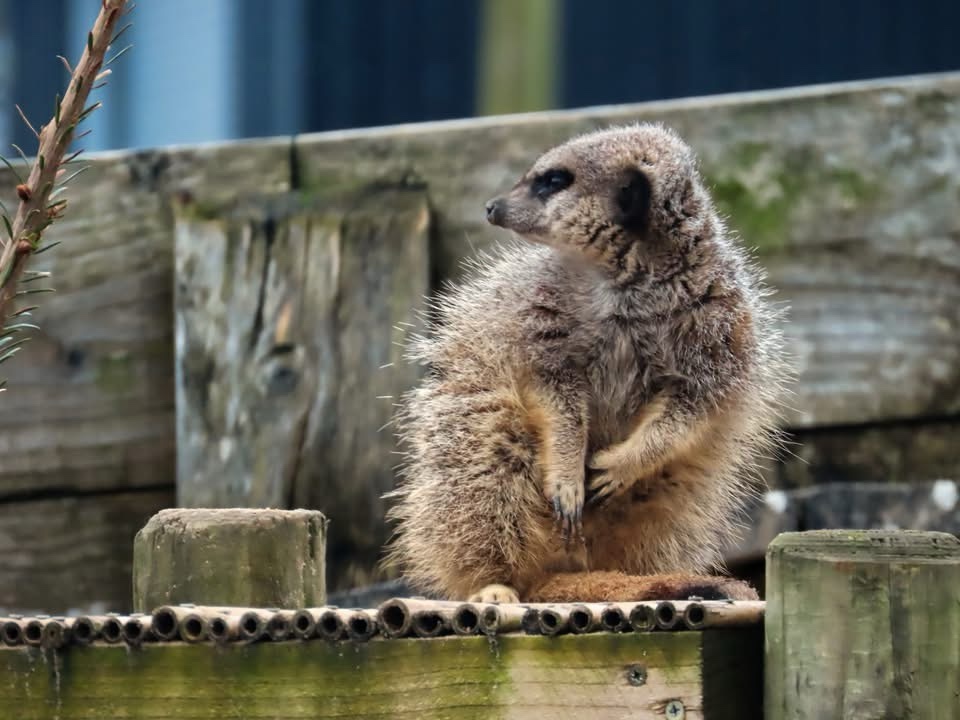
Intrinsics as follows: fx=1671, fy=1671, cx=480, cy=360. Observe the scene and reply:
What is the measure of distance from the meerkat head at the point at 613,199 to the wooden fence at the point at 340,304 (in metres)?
0.71

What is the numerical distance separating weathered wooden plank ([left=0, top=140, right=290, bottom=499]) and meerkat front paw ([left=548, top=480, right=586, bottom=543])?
1455 millimetres

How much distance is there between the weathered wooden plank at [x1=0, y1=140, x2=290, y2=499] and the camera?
170 inches

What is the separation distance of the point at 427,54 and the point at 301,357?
472 centimetres

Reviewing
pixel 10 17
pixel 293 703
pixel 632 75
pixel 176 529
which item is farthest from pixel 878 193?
pixel 10 17

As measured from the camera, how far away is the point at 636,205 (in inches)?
136

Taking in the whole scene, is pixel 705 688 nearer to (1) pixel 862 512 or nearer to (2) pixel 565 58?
(1) pixel 862 512

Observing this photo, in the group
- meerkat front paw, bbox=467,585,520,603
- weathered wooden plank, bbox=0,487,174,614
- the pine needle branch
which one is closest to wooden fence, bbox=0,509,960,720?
the pine needle branch

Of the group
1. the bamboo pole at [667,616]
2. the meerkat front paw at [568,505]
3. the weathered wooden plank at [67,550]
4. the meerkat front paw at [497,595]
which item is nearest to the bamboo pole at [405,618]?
the bamboo pole at [667,616]

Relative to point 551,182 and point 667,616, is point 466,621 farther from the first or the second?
point 551,182

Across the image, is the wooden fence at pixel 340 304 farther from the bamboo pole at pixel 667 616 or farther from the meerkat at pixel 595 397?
the bamboo pole at pixel 667 616

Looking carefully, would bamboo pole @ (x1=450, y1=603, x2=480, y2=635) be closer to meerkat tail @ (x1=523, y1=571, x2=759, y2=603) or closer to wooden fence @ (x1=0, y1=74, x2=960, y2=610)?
meerkat tail @ (x1=523, y1=571, x2=759, y2=603)

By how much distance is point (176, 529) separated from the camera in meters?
2.89

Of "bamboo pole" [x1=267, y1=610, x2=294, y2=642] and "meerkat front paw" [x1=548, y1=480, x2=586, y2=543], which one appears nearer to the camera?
"bamboo pole" [x1=267, y1=610, x2=294, y2=642]

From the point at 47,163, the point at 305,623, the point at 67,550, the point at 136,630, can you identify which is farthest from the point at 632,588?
the point at 67,550
